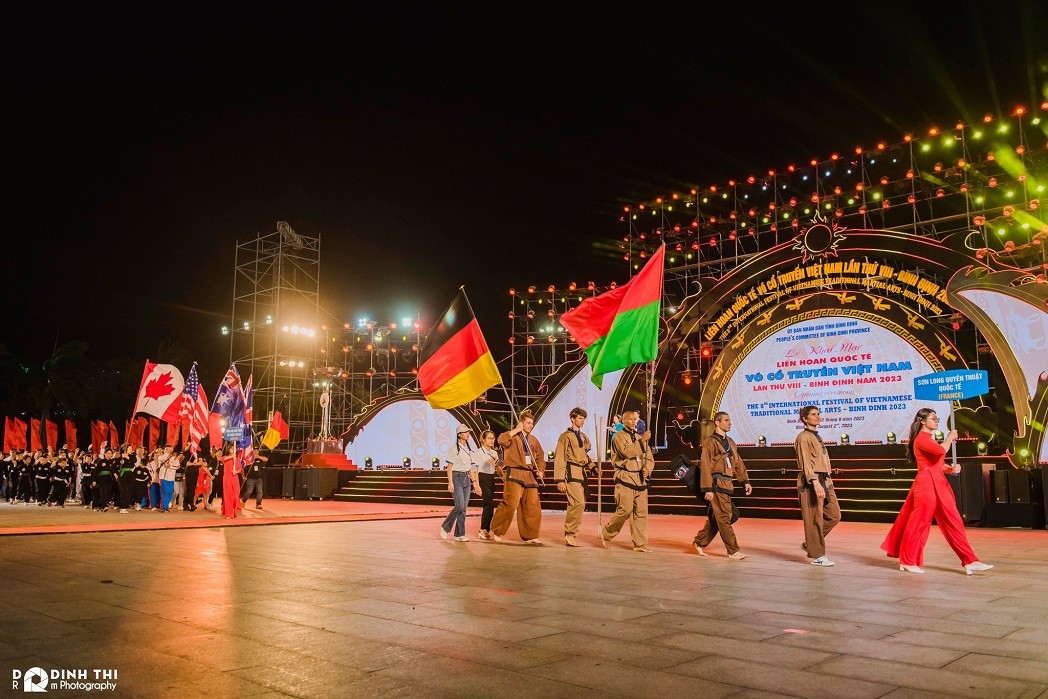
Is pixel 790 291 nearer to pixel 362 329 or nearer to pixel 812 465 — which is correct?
pixel 812 465

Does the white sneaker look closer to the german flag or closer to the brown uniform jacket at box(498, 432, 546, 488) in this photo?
the brown uniform jacket at box(498, 432, 546, 488)

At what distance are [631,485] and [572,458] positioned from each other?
2.92 ft

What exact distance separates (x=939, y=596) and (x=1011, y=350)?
1222 centimetres

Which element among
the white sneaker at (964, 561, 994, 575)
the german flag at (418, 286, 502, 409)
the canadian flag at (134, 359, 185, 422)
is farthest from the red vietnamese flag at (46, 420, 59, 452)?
the white sneaker at (964, 561, 994, 575)

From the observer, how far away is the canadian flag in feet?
73.2

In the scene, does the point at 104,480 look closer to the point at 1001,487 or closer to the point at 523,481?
the point at 523,481

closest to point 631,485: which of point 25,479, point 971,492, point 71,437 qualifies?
point 971,492

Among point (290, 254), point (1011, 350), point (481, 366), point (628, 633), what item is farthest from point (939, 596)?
point (290, 254)

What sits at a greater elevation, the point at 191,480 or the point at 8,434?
the point at 8,434

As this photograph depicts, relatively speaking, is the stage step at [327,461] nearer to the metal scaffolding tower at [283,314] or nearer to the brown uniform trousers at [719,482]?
the metal scaffolding tower at [283,314]

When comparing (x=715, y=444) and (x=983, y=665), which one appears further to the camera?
(x=715, y=444)

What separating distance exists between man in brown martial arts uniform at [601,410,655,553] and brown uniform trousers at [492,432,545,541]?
1.06 m

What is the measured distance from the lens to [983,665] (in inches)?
155

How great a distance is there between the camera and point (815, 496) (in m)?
8.57
